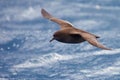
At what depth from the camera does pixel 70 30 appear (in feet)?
80.4

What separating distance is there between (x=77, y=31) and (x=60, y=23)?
4166 mm

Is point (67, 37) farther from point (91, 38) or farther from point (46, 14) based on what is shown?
point (46, 14)

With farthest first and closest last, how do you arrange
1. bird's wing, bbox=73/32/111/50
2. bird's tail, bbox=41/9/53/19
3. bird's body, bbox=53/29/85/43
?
bird's tail, bbox=41/9/53/19, bird's body, bbox=53/29/85/43, bird's wing, bbox=73/32/111/50

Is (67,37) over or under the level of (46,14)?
under

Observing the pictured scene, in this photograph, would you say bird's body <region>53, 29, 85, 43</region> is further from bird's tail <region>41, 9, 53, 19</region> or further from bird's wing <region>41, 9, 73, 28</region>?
bird's tail <region>41, 9, 53, 19</region>

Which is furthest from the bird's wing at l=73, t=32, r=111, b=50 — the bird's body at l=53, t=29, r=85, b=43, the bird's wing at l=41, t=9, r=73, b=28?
the bird's wing at l=41, t=9, r=73, b=28

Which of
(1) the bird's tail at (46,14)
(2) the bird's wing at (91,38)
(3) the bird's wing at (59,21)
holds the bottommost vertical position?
(2) the bird's wing at (91,38)

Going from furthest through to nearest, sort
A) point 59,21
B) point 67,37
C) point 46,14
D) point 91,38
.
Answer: point 46,14 < point 59,21 < point 67,37 < point 91,38

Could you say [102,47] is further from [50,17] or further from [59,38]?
[50,17]

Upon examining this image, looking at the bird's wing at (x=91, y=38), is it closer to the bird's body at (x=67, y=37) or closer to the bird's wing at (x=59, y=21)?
the bird's body at (x=67, y=37)

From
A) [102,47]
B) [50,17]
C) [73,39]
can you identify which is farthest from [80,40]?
[50,17]

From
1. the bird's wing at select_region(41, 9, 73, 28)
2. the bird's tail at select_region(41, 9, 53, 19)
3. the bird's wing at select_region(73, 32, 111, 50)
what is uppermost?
the bird's tail at select_region(41, 9, 53, 19)

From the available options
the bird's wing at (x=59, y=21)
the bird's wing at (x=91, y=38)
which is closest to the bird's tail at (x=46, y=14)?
the bird's wing at (x=59, y=21)

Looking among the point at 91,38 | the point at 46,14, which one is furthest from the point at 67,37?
the point at 46,14
